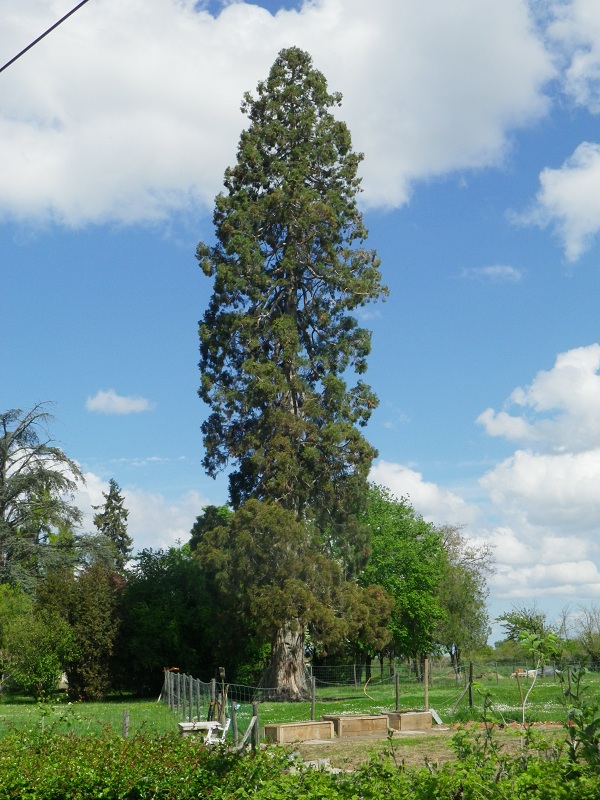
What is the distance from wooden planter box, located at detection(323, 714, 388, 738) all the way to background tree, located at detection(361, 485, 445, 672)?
3060 cm

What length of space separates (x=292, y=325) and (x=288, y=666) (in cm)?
1296

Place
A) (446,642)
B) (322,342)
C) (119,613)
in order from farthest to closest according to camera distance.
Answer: (446,642) < (119,613) < (322,342)

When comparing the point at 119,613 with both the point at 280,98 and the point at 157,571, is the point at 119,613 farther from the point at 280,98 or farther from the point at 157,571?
the point at 280,98

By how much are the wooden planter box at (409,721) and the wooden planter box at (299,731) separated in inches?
81.5

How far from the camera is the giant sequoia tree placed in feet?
112

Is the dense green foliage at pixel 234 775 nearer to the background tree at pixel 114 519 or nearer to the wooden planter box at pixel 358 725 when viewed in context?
the wooden planter box at pixel 358 725

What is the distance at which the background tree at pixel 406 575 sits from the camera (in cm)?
5194

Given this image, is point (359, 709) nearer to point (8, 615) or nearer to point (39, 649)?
point (39, 649)

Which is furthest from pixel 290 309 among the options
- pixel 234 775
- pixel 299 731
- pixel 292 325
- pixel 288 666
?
pixel 234 775

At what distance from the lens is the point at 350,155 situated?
38562mm

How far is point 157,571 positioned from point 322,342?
1414cm

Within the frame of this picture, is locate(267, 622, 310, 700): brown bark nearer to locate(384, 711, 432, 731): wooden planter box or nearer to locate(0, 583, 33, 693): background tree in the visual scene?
locate(0, 583, 33, 693): background tree

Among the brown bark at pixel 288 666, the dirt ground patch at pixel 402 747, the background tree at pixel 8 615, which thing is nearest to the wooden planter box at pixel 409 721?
the dirt ground patch at pixel 402 747

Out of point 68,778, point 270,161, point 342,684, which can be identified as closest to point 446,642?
point 342,684
